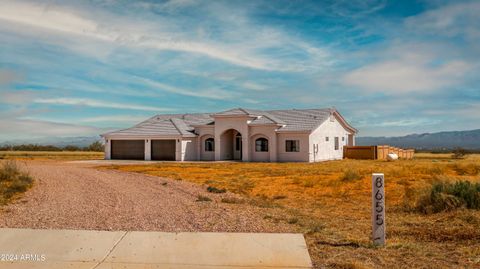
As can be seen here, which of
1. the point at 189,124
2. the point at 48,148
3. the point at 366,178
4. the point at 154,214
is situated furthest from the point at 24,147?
the point at 154,214

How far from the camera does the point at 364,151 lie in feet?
155

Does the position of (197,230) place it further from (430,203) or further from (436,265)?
(430,203)

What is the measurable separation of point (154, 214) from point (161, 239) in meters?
2.93

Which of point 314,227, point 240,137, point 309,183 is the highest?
point 240,137

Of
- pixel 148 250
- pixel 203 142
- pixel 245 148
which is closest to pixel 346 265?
pixel 148 250

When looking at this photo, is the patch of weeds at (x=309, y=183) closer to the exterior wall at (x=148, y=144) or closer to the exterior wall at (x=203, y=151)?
the exterior wall at (x=148, y=144)

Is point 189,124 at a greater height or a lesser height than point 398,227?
greater

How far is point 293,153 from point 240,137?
678 cm

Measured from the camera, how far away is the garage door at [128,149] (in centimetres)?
4617

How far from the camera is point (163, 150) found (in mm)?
45219

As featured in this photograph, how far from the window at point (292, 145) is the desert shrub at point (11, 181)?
77.3 ft

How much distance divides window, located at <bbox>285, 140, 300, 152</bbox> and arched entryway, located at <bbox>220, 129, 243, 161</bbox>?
559 centimetres

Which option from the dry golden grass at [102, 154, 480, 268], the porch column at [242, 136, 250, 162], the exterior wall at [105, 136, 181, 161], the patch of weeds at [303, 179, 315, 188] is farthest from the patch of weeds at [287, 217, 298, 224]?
the exterior wall at [105, 136, 181, 161]

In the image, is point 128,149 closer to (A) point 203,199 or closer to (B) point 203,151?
(B) point 203,151
